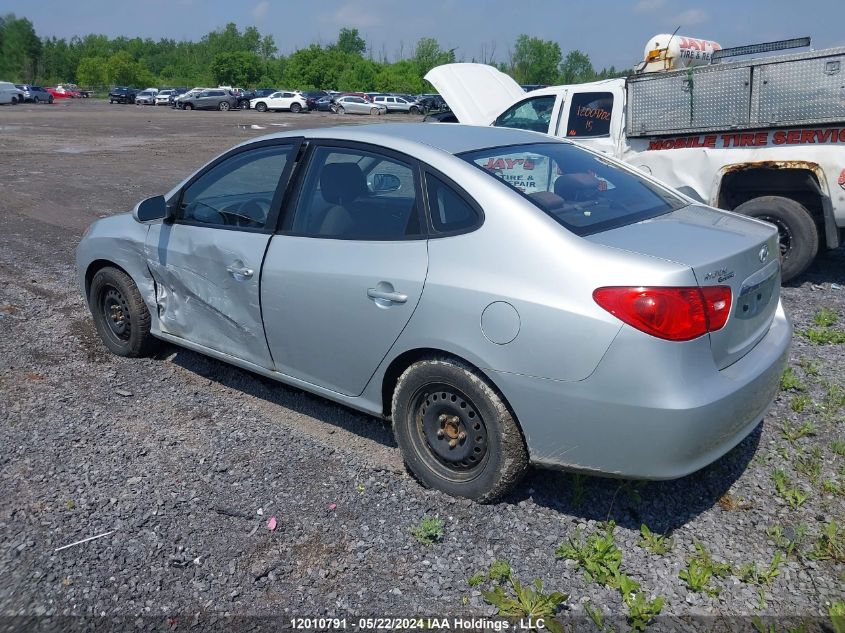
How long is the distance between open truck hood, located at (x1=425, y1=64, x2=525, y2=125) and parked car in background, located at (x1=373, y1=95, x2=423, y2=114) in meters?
43.2

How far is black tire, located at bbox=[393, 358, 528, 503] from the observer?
3.35m

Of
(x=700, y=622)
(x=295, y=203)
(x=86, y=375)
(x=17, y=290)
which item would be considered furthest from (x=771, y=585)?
(x=17, y=290)

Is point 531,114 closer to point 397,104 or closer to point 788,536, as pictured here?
point 788,536

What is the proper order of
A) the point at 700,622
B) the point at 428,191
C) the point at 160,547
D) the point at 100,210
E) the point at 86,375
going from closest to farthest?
the point at 700,622 → the point at 160,547 → the point at 428,191 → the point at 86,375 → the point at 100,210

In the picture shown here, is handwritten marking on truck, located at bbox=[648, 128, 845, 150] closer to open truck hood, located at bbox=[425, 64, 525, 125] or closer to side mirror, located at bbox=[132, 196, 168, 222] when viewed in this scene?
open truck hood, located at bbox=[425, 64, 525, 125]

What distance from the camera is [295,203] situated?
13.6ft

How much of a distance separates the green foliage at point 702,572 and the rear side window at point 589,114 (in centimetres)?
614

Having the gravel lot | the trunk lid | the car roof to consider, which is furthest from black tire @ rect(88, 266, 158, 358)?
the trunk lid

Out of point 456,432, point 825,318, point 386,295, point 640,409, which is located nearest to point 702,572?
point 640,409

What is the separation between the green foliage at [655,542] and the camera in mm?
3264

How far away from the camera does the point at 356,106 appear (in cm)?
5166

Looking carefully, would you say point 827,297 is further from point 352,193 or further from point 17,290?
point 17,290

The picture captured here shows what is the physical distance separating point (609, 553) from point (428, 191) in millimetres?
1801

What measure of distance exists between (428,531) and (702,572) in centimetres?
114
